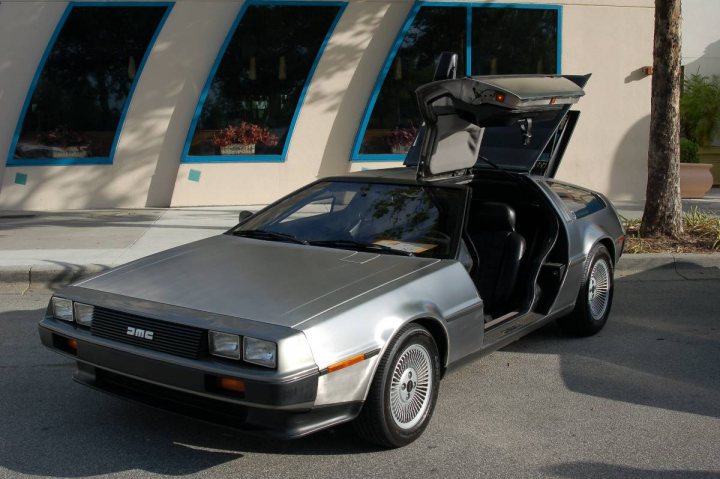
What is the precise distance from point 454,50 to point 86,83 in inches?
231

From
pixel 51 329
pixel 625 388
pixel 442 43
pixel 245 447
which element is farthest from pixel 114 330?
pixel 442 43

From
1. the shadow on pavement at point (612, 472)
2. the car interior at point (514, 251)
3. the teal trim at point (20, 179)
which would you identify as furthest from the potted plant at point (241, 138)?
the shadow on pavement at point (612, 472)

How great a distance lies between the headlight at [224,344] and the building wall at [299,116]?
9.53 m

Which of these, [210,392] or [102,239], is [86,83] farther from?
[210,392]

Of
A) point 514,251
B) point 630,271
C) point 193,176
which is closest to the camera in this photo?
point 514,251

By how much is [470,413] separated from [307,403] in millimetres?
1390

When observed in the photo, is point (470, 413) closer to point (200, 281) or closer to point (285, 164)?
point (200, 281)

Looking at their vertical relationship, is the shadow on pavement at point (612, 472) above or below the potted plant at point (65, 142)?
below

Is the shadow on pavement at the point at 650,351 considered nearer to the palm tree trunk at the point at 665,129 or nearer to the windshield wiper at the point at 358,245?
the windshield wiper at the point at 358,245

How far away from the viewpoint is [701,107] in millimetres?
16609

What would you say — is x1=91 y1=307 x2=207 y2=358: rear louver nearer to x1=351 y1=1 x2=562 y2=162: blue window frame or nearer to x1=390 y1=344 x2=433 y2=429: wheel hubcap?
x1=390 y1=344 x2=433 y2=429: wheel hubcap

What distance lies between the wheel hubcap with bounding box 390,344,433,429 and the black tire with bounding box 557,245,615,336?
214 cm

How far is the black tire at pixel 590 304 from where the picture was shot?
20.5 ft

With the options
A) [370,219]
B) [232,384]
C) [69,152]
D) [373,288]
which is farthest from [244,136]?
[232,384]
